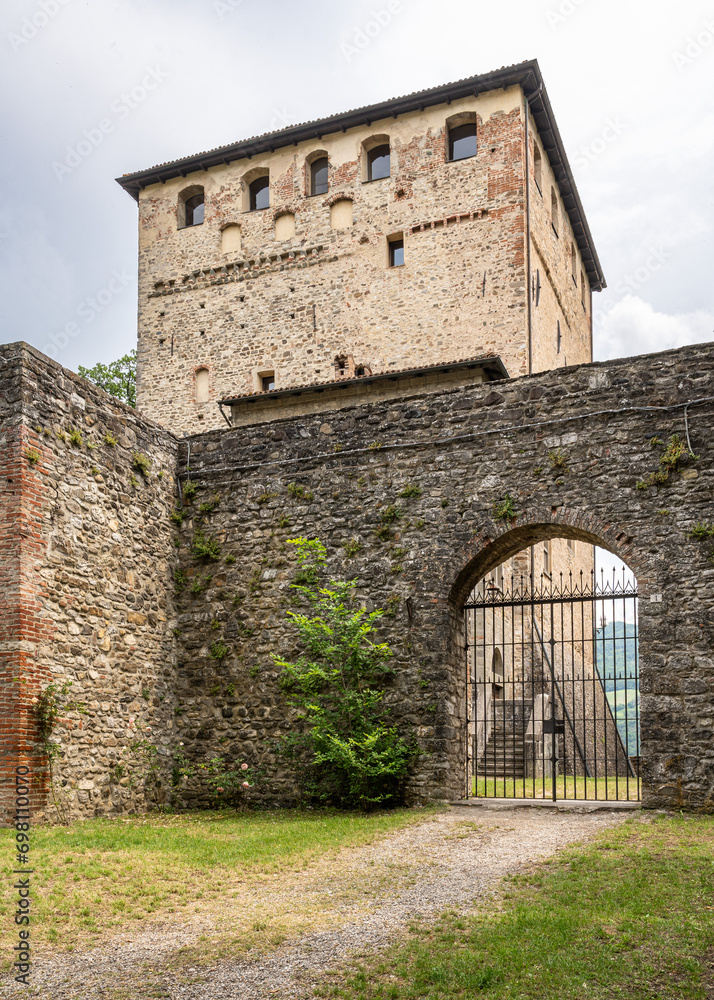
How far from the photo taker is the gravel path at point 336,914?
4.52m

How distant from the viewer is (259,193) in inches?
914

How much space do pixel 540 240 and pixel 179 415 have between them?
30.9ft

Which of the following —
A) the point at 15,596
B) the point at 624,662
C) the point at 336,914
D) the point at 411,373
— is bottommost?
the point at 336,914

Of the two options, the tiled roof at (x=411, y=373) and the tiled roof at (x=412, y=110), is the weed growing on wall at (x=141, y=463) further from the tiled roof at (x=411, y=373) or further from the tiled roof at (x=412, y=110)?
the tiled roof at (x=412, y=110)

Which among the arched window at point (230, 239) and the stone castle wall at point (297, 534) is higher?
the arched window at point (230, 239)

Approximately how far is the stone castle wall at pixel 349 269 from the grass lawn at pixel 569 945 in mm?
13897

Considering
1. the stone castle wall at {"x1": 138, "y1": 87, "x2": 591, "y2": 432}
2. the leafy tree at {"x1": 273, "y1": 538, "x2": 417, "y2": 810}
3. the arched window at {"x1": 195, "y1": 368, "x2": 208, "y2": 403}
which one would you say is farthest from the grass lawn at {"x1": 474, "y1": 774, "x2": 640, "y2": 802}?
the arched window at {"x1": 195, "y1": 368, "x2": 208, "y2": 403}

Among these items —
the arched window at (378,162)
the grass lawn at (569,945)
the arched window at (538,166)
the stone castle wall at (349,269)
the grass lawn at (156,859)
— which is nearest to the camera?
the grass lawn at (569,945)

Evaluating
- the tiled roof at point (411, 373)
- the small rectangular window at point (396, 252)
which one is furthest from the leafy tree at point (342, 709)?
the small rectangular window at point (396, 252)

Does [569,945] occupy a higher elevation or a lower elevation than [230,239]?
lower

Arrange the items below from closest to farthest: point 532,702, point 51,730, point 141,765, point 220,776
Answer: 1. point 51,730
2. point 141,765
3. point 220,776
4. point 532,702

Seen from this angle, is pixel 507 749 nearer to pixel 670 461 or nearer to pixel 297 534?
pixel 297 534

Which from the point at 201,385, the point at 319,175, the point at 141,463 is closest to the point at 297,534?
the point at 141,463

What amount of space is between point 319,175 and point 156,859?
18583 millimetres
